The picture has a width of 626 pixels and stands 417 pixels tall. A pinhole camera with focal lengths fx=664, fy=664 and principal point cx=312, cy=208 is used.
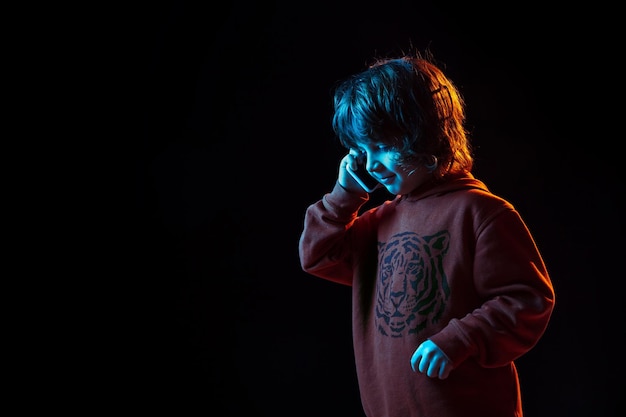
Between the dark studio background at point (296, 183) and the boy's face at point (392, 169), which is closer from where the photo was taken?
the boy's face at point (392, 169)

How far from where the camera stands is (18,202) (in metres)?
1.31

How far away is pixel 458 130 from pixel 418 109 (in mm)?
75

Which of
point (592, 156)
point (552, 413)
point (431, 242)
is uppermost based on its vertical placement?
point (431, 242)

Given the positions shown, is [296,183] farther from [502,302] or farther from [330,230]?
[502,302]

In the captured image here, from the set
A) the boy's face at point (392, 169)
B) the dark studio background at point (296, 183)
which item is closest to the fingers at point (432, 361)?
the boy's face at point (392, 169)

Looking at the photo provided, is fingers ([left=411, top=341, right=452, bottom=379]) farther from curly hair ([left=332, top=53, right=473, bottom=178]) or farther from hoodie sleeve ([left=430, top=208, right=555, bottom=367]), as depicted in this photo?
curly hair ([left=332, top=53, right=473, bottom=178])

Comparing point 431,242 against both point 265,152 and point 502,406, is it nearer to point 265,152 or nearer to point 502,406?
point 502,406

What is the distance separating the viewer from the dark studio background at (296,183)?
1407 millimetres

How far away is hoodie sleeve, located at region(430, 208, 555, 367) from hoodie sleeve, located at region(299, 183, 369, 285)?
0.21 m

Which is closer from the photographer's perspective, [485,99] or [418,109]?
[418,109]

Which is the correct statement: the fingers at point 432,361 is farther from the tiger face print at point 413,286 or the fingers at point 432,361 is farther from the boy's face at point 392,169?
the boy's face at point 392,169

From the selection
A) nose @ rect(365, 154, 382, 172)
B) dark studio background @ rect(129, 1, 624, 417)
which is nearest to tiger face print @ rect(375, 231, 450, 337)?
nose @ rect(365, 154, 382, 172)

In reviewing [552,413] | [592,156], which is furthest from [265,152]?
[552,413]

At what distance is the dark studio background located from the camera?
4.62 feet
